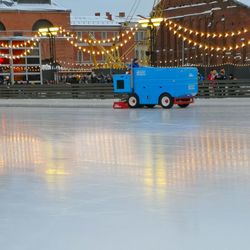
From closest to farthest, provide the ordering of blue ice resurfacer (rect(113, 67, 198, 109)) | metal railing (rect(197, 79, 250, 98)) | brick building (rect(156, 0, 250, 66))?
blue ice resurfacer (rect(113, 67, 198, 109))
metal railing (rect(197, 79, 250, 98))
brick building (rect(156, 0, 250, 66))

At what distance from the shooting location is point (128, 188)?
7.06 metres

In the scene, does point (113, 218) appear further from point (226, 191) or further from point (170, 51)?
point (170, 51)

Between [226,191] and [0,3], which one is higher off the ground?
[0,3]

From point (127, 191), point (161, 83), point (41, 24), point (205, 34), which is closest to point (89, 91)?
point (161, 83)

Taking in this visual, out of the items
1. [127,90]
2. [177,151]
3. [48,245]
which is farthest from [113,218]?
[127,90]

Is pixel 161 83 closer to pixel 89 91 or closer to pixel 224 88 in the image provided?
pixel 224 88

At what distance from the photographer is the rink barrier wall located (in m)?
28.8

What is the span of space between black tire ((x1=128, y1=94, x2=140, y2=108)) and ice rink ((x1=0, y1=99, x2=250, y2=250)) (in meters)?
11.0

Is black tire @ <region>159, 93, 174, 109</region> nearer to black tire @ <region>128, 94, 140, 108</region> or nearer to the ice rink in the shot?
black tire @ <region>128, 94, 140, 108</region>

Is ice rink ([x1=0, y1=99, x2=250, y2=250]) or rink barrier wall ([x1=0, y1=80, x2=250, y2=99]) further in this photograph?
rink barrier wall ([x1=0, y1=80, x2=250, y2=99])

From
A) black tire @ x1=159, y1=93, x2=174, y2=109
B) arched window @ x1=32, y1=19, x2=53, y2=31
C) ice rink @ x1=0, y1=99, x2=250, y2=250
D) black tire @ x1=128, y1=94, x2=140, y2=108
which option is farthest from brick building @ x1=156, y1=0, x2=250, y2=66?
ice rink @ x1=0, y1=99, x2=250, y2=250

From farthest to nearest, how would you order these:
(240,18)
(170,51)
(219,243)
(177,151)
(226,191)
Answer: (170,51) < (240,18) < (177,151) < (226,191) < (219,243)

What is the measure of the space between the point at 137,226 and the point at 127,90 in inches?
768

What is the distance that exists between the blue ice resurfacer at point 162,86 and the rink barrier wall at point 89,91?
5084 mm
